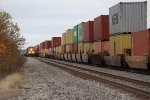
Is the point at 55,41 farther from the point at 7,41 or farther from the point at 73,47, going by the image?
the point at 7,41

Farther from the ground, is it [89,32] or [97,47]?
[89,32]

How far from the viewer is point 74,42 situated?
166ft

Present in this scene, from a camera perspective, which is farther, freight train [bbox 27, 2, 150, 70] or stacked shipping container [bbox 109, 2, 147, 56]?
stacked shipping container [bbox 109, 2, 147, 56]

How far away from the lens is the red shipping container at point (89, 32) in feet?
135

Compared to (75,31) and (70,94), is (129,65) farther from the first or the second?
(75,31)

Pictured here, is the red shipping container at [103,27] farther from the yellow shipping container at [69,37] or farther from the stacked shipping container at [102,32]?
the yellow shipping container at [69,37]

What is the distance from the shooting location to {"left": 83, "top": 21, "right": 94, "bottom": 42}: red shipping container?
135ft

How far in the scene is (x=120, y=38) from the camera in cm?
2927

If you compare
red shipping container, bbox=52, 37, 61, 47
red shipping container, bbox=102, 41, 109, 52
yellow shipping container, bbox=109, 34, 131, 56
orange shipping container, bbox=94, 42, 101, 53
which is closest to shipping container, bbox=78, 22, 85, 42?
orange shipping container, bbox=94, 42, 101, 53

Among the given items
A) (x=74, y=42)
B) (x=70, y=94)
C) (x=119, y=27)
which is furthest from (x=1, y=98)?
(x=74, y=42)

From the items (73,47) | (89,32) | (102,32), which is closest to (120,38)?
(102,32)

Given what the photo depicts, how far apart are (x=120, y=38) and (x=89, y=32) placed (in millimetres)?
12083

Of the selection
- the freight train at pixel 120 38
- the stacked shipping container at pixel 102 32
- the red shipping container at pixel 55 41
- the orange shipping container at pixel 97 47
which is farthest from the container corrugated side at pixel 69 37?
the red shipping container at pixel 55 41

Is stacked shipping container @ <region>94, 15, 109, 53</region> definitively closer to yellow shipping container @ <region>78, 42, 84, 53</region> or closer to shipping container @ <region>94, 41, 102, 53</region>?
shipping container @ <region>94, 41, 102, 53</region>
